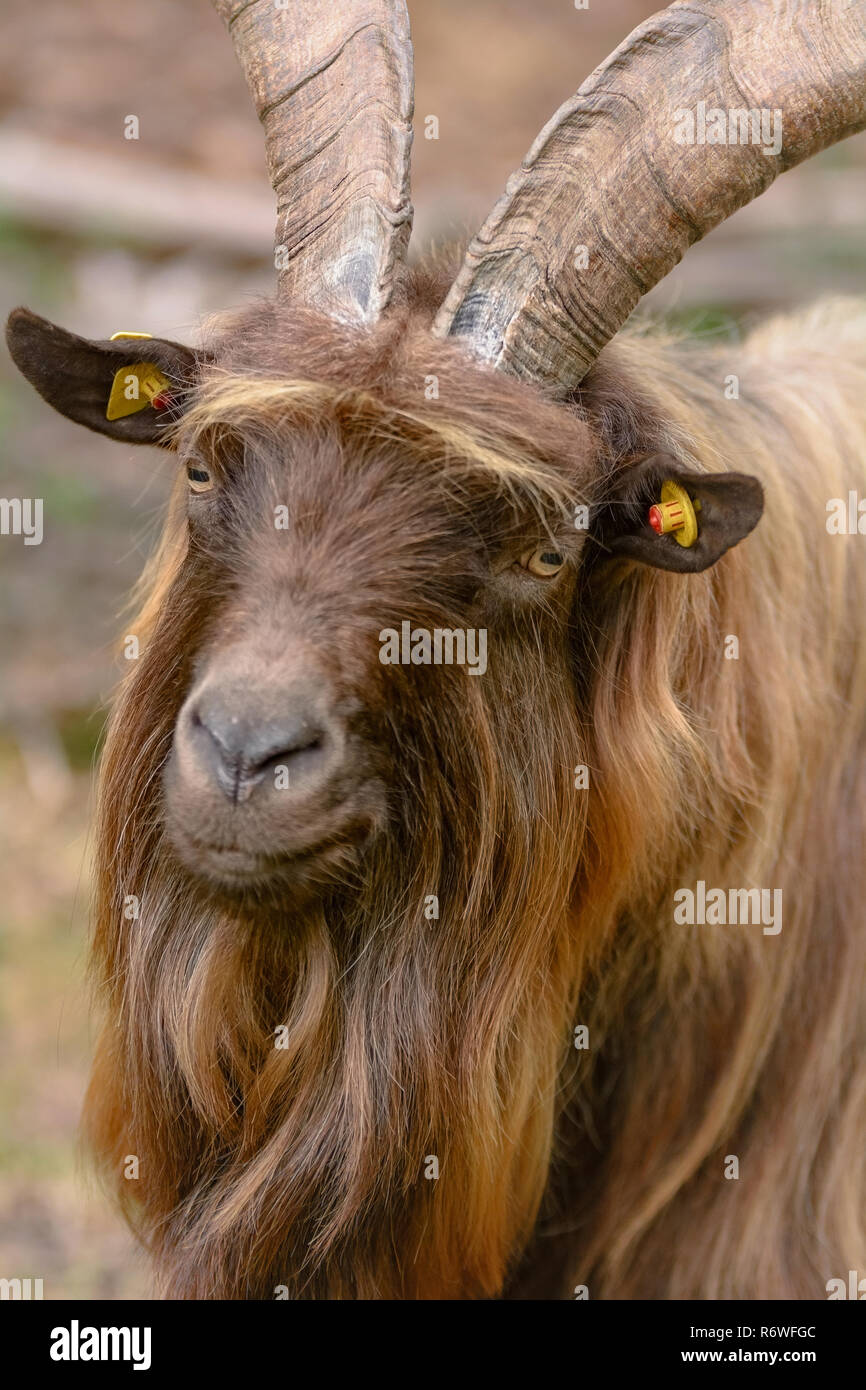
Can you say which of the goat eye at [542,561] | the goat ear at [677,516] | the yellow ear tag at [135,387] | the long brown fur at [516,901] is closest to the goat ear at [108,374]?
the yellow ear tag at [135,387]

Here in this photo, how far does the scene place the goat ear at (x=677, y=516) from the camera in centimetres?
309

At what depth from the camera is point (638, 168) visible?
3.27 metres

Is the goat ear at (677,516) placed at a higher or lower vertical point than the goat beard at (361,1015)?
higher

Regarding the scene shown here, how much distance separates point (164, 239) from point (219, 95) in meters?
2.74

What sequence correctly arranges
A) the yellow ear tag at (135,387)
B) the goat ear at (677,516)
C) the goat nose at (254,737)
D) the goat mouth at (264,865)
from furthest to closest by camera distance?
the yellow ear tag at (135,387) → the goat ear at (677,516) → the goat mouth at (264,865) → the goat nose at (254,737)

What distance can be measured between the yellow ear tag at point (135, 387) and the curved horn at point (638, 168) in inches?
29.4

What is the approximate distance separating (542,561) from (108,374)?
1.18 meters

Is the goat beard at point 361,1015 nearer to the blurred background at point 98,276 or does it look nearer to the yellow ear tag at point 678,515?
the yellow ear tag at point 678,515

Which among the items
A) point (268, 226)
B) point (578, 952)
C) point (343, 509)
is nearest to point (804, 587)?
point (578, 952)

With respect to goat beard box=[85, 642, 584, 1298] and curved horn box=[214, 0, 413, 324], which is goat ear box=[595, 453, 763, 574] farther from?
curved horn box=[214, 0, 413, 324]

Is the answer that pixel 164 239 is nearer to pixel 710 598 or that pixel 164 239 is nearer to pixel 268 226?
pixel 268 226

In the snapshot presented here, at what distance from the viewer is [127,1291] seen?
5.45 m

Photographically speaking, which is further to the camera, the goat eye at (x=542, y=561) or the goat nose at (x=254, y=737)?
the goat eye at (x=542, y=561)

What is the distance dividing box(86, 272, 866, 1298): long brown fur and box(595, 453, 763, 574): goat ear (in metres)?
0.10
